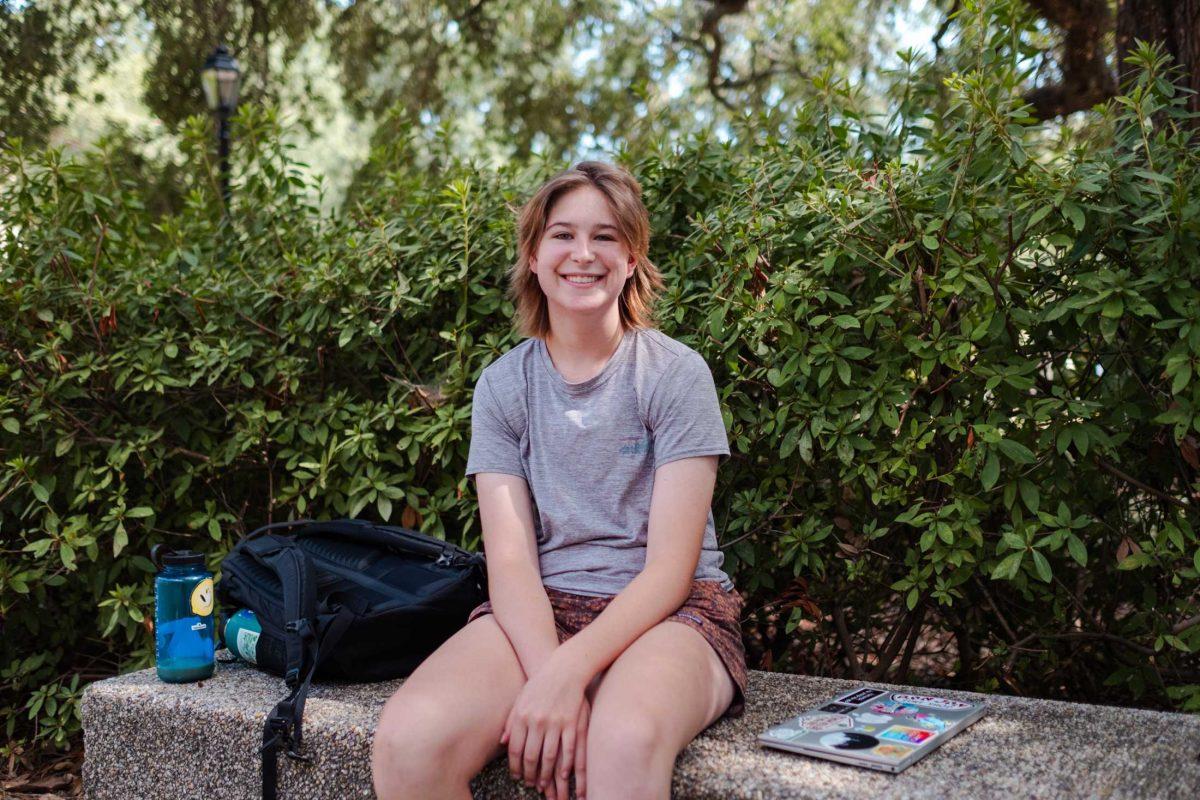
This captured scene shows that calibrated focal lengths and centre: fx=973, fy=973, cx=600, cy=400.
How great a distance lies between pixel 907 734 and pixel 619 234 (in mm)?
1291

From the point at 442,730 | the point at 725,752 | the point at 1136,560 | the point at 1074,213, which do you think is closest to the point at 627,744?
the point at 725,752

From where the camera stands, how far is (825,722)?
2.01m

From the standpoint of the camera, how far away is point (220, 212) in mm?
3898

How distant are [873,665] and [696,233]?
4.68ft

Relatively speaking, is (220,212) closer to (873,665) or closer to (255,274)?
(255,274)

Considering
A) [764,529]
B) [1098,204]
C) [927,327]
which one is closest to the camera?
[1098,204]

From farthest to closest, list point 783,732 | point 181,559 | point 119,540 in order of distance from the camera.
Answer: point 119,540, point 181,559, point 783,732

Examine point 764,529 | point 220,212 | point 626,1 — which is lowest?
point 764,529

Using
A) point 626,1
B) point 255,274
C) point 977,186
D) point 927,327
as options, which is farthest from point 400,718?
point 626,1

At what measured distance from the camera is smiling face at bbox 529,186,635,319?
7.72 ft

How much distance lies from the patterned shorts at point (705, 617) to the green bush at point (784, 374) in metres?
0.48

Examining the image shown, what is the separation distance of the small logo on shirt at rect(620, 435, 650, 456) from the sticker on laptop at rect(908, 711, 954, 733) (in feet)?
2.69

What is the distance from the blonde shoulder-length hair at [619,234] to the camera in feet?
7.88

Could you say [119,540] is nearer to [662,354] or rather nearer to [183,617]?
[183,617]
